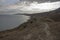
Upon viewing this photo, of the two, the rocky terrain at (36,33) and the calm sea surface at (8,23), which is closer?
the rocky terrain at (36,33)

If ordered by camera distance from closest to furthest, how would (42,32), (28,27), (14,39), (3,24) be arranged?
1. (14,39)
2. (42,32)
3. (28,27)
4. (3,24)

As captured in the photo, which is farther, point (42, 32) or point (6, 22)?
point (6, 22)

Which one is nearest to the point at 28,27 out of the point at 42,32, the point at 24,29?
the point at 24,29

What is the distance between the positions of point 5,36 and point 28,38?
21 centimetres

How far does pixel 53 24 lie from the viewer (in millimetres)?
1319

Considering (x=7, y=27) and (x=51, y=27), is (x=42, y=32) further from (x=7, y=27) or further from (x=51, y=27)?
(x=7, y=27)

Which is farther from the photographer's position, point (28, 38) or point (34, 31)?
point (34, 31)

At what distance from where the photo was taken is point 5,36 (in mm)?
1133

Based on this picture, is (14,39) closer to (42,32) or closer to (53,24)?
(42,32)

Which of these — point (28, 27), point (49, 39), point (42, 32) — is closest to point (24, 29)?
point (28, 27)

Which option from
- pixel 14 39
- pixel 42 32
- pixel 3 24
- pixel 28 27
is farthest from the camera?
pixel 3 24

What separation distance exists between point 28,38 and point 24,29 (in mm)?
204

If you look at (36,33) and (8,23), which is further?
Result: (8,23)

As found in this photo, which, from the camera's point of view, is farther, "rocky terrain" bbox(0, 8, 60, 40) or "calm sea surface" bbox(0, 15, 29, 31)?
"calm sea surface" bbox(0, 15, 29, 31)
